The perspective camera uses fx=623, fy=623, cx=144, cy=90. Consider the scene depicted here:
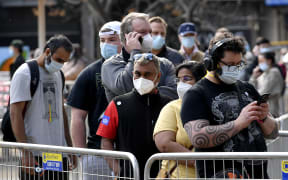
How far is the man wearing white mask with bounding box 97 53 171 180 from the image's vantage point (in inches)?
191

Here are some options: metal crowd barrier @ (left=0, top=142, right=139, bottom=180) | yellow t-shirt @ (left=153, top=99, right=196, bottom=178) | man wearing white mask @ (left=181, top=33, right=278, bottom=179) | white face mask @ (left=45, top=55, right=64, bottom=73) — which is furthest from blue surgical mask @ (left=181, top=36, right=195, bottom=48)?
man wearing white mask @ (left=181, top=33, right=278, bottom=179)

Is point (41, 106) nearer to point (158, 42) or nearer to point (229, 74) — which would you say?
point (158, 42)

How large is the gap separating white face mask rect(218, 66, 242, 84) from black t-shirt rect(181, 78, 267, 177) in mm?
69

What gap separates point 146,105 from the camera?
16.2 ft

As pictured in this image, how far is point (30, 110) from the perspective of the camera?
591cm

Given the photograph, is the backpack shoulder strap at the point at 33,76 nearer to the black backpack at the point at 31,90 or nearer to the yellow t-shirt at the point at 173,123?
the black backpack at the point at 31,90

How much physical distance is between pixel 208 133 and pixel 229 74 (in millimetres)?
435

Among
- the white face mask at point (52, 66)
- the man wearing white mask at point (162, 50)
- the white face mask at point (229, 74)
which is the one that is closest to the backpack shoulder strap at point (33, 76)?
the white face mask at point (52, 66)

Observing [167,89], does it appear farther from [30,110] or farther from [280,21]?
[280,21]

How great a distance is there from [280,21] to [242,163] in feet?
141

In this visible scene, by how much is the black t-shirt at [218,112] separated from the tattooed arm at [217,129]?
0.06m

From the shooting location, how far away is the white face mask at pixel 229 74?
425cm

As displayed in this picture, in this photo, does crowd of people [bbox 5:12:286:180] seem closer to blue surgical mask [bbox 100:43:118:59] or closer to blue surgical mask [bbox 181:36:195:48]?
blue surgical mask [bbox 100:43:118:59]

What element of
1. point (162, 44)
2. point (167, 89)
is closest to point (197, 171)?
point (167, 89)
